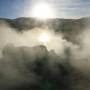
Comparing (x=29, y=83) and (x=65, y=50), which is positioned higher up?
(x=65, y=50)

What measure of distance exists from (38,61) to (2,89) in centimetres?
602

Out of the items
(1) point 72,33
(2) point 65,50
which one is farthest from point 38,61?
(1) point 72,33

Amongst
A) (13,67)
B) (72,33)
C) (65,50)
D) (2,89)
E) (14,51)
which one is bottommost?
(2,89)

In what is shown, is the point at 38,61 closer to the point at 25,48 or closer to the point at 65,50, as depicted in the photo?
the point at 25,48

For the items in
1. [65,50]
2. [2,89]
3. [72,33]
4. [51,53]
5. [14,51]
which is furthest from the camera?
[72,33]

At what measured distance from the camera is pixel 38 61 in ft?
108

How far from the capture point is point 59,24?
108m

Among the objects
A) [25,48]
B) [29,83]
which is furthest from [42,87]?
[25,48]

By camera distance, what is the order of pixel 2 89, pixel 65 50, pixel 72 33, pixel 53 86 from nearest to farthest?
pixel 2 89 < pixel 53 86 < pixel 65 50 < pixel 72 33

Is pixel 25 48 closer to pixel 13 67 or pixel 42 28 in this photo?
pixel 13 67

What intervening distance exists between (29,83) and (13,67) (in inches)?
126

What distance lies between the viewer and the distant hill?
96750 millimetres

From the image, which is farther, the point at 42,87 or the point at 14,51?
the point at 14,51

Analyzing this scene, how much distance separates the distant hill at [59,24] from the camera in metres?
96.8
